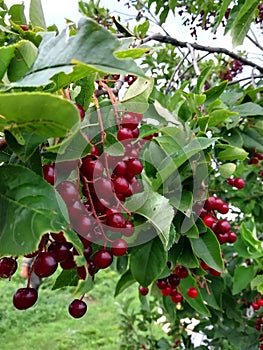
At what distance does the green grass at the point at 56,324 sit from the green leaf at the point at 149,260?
3.51 m

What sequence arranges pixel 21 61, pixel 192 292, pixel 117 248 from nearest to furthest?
pixel 21 61 < pixel 117 248 < pixel 192 292

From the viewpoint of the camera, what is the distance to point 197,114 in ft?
3.51

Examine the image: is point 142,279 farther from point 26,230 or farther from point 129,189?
point 26,230

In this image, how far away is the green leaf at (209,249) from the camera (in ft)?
3.16

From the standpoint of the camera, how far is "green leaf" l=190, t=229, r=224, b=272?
0.96 meters

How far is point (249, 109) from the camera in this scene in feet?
4.39

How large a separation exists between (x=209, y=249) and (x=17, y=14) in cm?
58

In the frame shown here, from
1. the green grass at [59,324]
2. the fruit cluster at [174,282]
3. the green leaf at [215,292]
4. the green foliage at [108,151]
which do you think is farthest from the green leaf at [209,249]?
the green grass at [59,324]

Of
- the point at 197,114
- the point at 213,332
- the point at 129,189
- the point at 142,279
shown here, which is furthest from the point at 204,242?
the point at 213,332

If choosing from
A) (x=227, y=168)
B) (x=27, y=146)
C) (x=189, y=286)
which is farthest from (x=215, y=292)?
(x=27, y=146)

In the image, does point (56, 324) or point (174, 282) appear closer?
point (174, 282)

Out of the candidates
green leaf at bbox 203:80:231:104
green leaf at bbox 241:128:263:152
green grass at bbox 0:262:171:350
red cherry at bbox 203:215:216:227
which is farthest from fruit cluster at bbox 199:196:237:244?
green grass at bbox 0:262:171:350

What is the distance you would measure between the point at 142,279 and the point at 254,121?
28.4 inches

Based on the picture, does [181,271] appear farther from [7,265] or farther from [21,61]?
[21,61]
